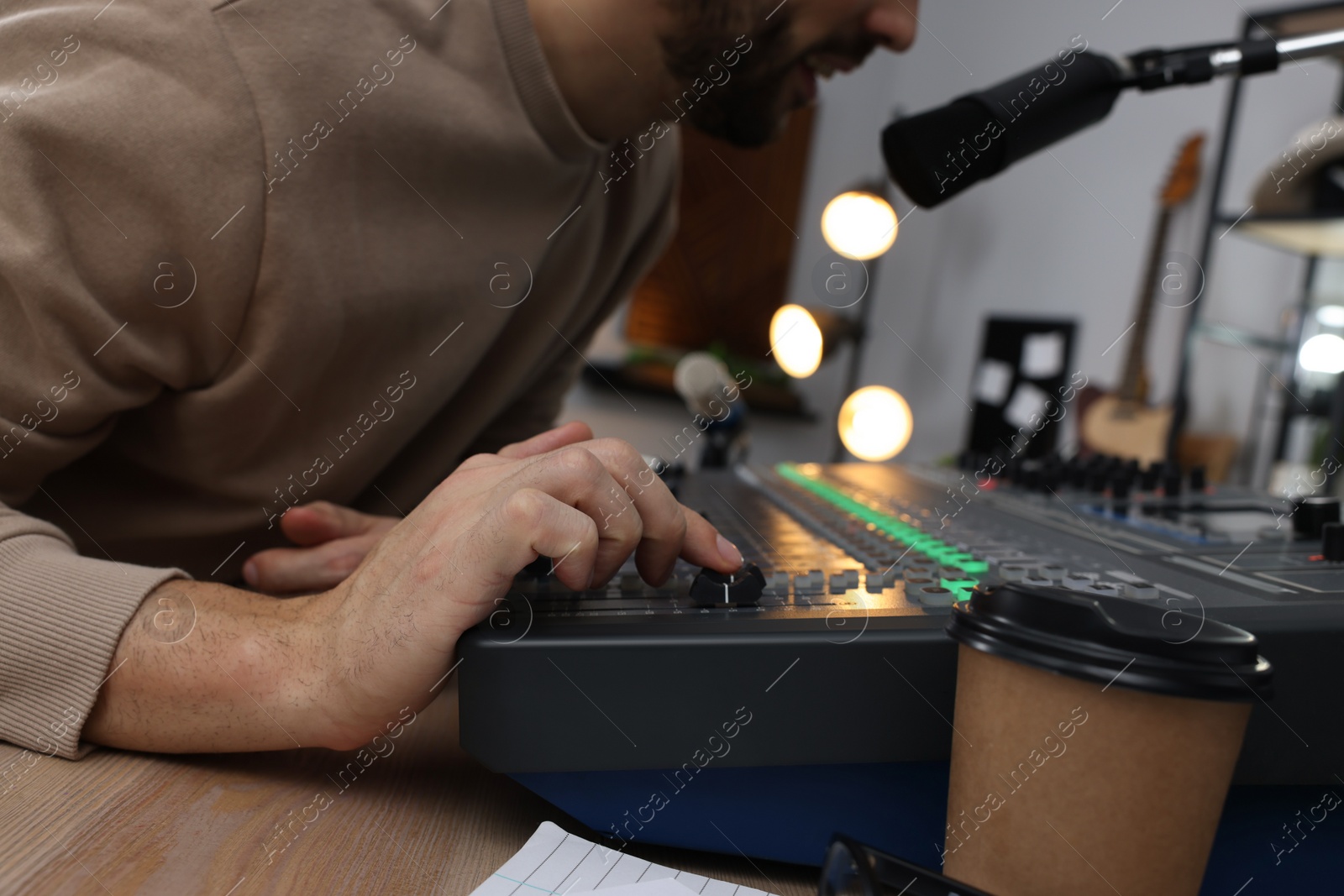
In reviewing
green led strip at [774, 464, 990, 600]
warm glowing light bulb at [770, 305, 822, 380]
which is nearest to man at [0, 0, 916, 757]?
green led strip at [774, 464, 990, 600]

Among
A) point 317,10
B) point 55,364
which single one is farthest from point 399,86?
point 55,364

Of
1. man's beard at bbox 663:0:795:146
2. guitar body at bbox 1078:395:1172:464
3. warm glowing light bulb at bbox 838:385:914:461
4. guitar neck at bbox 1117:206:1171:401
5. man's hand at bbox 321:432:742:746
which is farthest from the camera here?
warm glowing light bulb at bbox 838:385:914:461

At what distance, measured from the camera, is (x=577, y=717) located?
364 millimetres

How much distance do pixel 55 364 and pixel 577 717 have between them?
0.41 m

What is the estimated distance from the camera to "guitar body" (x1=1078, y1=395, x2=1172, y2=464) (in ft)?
7.06

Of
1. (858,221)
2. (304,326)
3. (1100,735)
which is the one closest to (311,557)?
(304,326)

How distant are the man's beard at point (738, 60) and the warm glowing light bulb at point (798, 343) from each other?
1512mm

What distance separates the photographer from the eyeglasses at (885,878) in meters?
0.29

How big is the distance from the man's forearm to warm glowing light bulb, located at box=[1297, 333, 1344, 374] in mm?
2083

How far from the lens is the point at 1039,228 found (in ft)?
9.61

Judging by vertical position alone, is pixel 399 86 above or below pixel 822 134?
below

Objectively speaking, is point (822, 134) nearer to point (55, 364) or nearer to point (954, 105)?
point (954, 105)

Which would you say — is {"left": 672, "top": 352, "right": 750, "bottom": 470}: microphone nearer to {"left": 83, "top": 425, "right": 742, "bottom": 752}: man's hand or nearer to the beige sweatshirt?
the beige sweatshirt

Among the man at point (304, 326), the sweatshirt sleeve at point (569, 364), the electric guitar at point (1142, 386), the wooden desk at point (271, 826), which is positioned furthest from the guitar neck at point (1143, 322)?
the wooden desk at point (271, 826)
